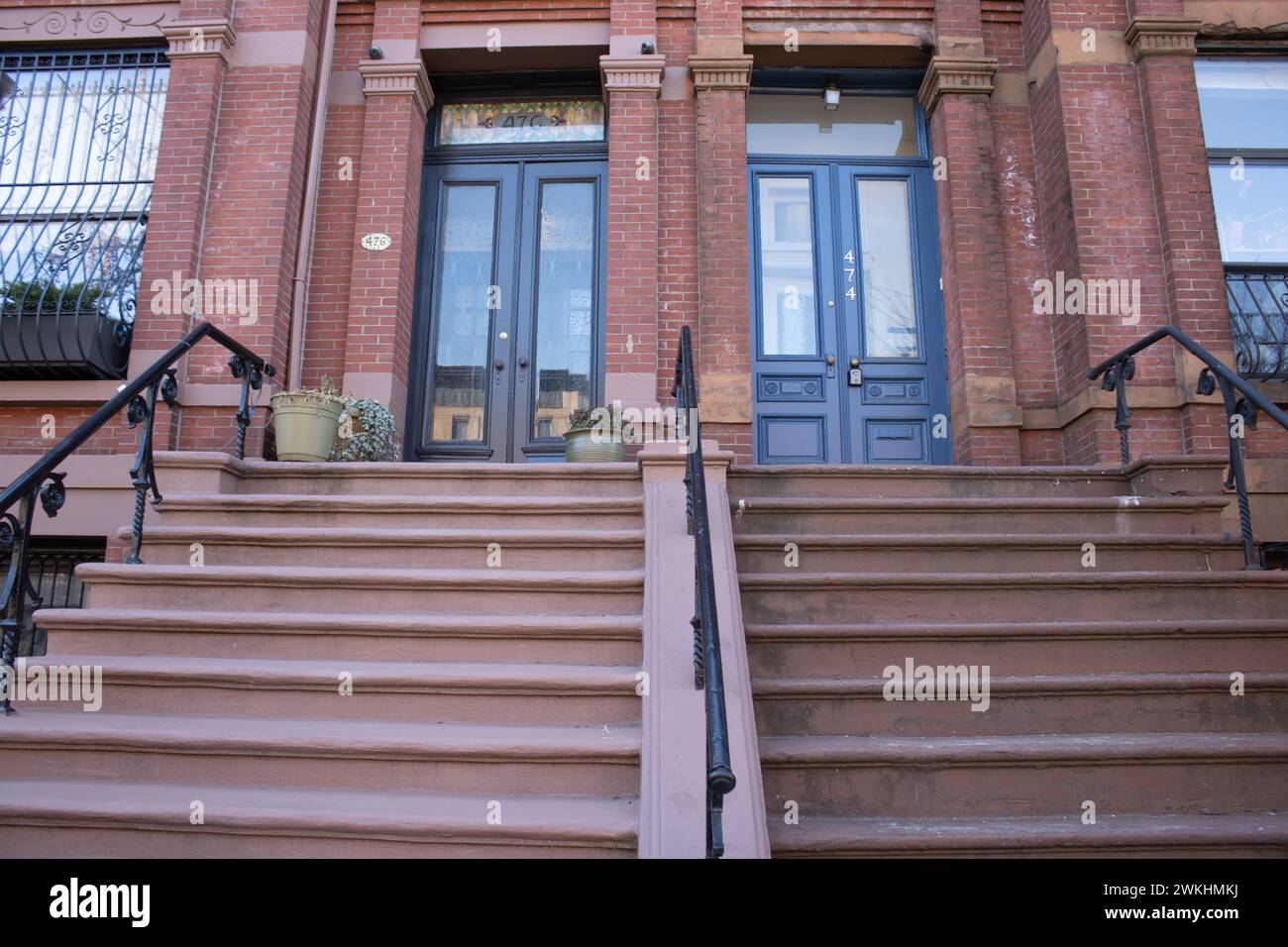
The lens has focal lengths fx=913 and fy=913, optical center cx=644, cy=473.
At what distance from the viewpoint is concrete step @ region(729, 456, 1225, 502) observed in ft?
17.5

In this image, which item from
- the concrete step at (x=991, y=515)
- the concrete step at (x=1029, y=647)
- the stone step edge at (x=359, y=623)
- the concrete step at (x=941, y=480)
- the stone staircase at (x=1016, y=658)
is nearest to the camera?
the stone staircase at (x=1016, y=658)

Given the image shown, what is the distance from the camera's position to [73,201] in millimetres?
6965

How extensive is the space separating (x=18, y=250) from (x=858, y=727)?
22.5 ft

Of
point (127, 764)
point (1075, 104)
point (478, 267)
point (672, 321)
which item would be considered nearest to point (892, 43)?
point (1075, 104)

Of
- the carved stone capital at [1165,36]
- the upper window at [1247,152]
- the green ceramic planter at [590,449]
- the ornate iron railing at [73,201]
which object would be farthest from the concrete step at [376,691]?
the carved stone capital at [1165,36]

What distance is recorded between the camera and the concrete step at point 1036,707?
3.74 m

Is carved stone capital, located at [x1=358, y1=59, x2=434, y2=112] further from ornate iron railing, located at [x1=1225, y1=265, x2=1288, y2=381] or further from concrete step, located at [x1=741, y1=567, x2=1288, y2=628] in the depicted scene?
ornate iron railing, located at [x1=1225, y1=265, x2=1288, y2=381]

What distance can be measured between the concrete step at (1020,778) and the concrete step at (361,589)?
3.56 feet

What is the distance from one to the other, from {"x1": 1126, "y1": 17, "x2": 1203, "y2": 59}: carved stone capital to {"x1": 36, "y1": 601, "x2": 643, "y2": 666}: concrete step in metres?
5.98

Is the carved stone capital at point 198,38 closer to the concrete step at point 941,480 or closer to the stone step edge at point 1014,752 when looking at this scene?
the concrete step at point 941,480

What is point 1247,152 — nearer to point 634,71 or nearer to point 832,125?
point 832,125

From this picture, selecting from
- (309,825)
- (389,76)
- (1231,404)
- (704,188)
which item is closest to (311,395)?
(389,76)

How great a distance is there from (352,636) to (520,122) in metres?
5.39
